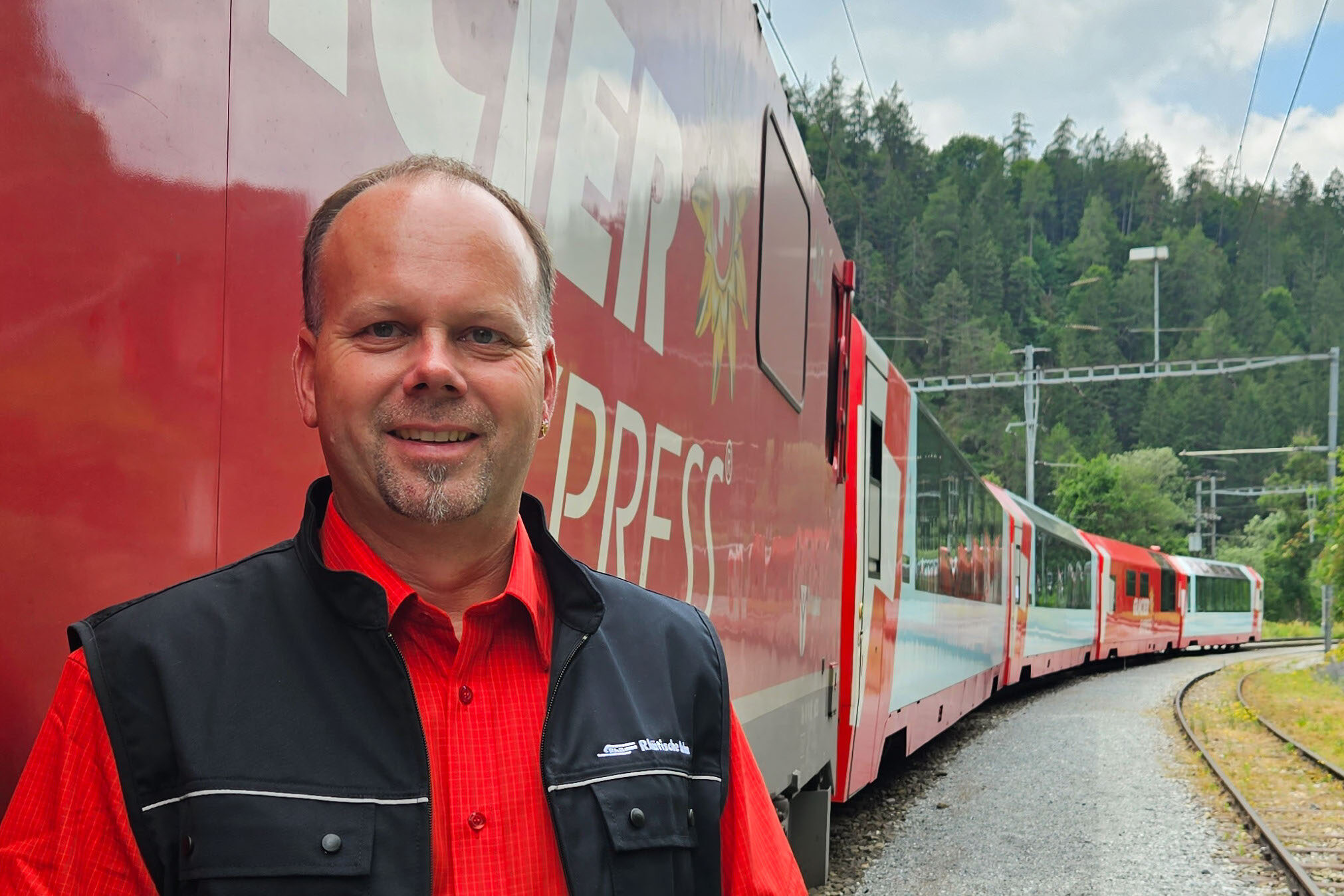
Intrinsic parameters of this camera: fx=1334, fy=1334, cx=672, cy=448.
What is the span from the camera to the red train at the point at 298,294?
1280 millimetres

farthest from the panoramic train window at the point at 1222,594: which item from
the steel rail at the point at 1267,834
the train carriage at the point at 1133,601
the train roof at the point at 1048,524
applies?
the steel rail at the point at 1267,834

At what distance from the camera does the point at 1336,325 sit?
313 ft

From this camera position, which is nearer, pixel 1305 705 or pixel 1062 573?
pixel 1305 705

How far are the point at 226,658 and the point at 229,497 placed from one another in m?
0.25

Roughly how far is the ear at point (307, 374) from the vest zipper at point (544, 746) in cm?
41

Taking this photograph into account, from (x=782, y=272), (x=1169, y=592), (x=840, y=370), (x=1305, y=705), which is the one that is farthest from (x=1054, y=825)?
(x=1169, y=592)

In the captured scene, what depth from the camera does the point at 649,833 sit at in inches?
60.9

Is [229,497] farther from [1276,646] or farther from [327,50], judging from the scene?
[1276,646]

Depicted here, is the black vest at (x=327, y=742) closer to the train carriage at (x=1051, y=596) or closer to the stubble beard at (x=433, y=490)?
the stubble beard at (x=433, y=490)

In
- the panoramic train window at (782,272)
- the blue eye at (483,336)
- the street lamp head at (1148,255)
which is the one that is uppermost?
the street lamp head at (1148,255)

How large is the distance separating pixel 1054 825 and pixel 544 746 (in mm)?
9050

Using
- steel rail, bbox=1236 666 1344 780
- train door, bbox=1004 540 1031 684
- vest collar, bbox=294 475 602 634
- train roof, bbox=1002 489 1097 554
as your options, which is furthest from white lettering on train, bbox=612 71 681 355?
train roof, bbox=1002 489 1097 554

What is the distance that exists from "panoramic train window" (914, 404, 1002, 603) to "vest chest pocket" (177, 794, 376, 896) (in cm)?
853

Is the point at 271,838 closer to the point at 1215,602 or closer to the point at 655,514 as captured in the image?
the point at 655,514
